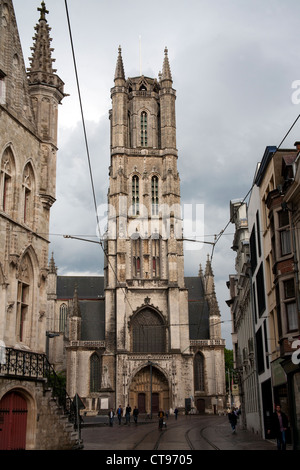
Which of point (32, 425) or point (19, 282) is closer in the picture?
point (32, 425)

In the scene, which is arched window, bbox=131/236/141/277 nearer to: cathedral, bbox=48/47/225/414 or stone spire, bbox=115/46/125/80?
cathedral, bbox=48/47/225/414

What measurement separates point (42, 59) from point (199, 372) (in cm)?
4934

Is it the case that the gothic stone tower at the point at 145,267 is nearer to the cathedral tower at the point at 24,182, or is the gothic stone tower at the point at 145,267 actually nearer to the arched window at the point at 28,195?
the cathedral tower at the point at 24,182

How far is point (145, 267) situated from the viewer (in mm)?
63188

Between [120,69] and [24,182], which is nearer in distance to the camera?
[24,182]

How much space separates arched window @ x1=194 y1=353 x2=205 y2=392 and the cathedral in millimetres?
114

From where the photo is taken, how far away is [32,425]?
16.3m

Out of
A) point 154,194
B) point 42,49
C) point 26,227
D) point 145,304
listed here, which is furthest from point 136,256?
point 26,227

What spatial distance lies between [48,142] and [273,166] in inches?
343

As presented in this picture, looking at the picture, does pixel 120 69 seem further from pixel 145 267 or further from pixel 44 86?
pixel 44 86

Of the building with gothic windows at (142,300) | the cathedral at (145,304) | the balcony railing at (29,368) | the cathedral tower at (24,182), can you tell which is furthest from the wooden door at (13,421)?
the cathedral at (145,304)

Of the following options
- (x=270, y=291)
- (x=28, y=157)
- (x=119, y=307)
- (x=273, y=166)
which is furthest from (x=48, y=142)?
(x=119, y=307)

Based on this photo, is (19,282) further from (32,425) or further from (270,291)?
(270,291)

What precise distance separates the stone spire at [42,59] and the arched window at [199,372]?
47.7 metres
